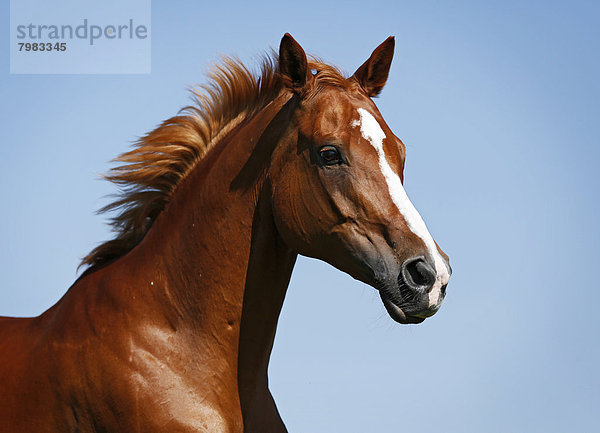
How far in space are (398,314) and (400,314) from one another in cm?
1

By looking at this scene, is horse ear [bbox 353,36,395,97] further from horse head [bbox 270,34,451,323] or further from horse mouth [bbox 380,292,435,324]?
horse mouth [bbox 380,292,435,324]

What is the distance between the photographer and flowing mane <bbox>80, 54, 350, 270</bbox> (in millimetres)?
4840

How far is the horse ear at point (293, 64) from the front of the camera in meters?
4.46

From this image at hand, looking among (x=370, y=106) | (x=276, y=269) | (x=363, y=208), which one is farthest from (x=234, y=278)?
(x=370, y=106)

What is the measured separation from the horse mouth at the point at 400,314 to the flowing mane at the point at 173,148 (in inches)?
62.8

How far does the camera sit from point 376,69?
192 inches

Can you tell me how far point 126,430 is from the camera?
400 cm

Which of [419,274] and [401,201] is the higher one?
[401,201]

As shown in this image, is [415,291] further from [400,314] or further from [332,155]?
[332,155]

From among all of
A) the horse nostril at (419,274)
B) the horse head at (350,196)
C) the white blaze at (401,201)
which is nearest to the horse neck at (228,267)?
the horse head at (350,196)

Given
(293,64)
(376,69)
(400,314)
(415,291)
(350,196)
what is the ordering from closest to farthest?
(415,291)
(400,314)
(350,196)
(293,64)
(376,69)

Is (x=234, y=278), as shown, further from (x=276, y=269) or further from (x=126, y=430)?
(x=126, y=430)

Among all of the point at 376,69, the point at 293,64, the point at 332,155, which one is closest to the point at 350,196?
the point at 332,155

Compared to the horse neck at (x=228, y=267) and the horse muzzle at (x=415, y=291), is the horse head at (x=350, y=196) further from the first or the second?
the horse neck at (x=228, y=267)
